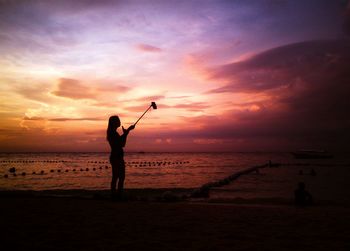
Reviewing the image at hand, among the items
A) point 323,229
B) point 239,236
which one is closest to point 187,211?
point 239,236

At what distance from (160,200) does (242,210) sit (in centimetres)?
325

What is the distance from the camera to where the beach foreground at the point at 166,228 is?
5.27m

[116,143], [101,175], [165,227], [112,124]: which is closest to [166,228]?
[165,227]

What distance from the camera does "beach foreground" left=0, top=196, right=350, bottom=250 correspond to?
17.3ft

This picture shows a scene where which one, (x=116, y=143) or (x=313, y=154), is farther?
(x=313, y=154)

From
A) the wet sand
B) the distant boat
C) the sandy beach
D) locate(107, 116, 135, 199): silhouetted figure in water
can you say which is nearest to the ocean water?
the wet sand

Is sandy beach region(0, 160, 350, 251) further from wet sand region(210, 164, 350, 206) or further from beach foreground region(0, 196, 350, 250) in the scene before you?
wet sand region(210, 164, 350, 206)

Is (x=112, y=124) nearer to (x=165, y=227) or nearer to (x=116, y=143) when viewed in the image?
(x=116, y=143)

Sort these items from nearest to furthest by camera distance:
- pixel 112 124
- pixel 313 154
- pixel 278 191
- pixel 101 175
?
pixel 112 124, pixel 278 191, pixel 101 175, pixel 313 154

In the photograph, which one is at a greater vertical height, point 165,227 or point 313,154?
point 313,154

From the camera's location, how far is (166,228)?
21.1ft

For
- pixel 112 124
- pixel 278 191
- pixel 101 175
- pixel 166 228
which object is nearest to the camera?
pixel 166 228

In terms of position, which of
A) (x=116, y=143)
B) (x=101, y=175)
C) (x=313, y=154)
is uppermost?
(x=313, y=154)

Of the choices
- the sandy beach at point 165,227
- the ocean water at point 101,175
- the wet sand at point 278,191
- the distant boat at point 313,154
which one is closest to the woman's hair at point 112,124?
the sandy beach at point 165,227
